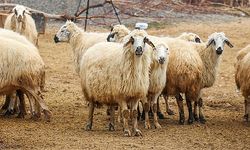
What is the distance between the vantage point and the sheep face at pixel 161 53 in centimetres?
1099

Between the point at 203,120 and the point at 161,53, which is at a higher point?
the point at 161,53

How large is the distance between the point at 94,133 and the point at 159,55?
174 cm

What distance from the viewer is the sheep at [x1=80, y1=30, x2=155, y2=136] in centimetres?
1042

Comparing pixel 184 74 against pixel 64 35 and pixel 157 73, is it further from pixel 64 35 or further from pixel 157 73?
pixel 64 35

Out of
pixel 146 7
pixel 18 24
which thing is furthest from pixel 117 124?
pixel 146 7

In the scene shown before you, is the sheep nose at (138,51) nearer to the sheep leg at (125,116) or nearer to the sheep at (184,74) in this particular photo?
the sheep leg at (125,116)

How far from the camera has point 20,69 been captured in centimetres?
1098

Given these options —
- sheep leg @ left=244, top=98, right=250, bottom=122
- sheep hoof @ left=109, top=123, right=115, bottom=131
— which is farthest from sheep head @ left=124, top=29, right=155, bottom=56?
sheep leg @ left=244, top=98, right=250, bottom=122

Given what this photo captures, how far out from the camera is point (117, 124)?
11.7 metres

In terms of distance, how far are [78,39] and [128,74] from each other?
3566 mm

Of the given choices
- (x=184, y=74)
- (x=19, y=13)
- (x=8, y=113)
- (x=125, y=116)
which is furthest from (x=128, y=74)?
(x=19, y=13)

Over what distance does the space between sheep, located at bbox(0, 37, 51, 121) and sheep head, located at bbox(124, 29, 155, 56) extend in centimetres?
177

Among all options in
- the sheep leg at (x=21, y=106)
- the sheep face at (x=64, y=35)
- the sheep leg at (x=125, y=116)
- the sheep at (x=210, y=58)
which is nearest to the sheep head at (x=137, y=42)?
the sheep leg at (x=125, y=116)

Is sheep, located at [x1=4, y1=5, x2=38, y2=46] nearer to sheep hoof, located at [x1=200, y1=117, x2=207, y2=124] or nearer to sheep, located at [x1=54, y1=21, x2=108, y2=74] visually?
sheep, located at [x1=54, y1=21, x2=108, y2=74]
